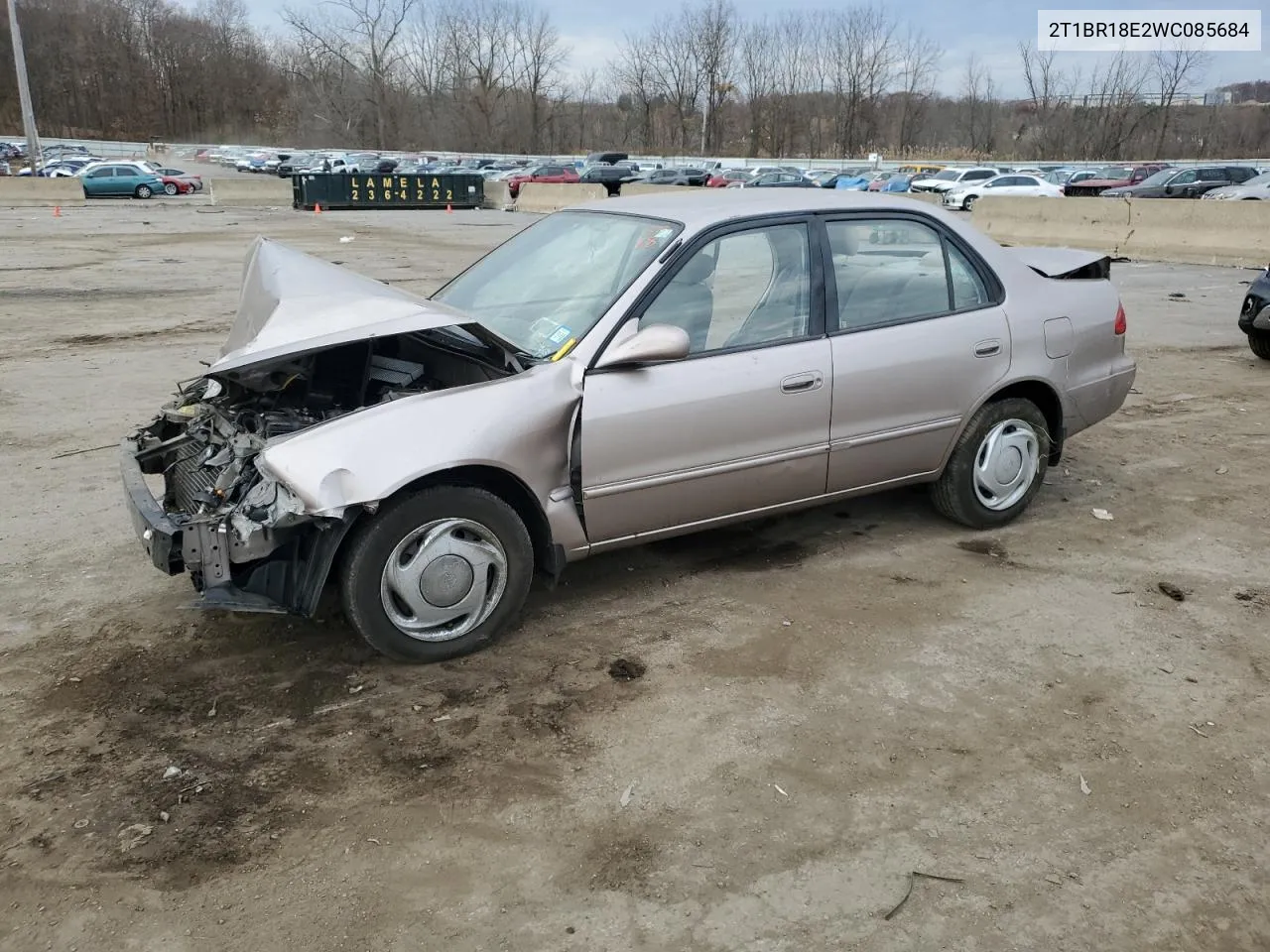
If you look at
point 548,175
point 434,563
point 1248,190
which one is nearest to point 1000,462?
point 434,563

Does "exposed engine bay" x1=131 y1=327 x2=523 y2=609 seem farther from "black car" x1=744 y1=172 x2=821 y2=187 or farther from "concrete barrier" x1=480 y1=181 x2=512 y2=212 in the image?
"concrete barrier" x1=480 y1=181 x2=512 y2=212

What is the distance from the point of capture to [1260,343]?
9195mm

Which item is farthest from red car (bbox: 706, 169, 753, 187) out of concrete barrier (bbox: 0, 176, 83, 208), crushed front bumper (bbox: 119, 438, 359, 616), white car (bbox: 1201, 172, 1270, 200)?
crushed front bumper (bbox: 119, 438, 359, 616)

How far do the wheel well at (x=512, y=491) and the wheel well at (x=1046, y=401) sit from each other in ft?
7.92

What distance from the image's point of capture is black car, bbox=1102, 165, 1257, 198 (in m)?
30.9

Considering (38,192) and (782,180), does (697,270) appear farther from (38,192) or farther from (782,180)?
(782,180)

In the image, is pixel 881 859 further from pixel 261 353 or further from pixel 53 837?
pixel 261 353

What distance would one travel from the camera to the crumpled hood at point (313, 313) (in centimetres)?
358

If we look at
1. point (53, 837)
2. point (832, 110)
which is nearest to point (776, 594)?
point (53, 837)

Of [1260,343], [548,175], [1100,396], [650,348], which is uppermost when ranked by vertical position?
[548,175]

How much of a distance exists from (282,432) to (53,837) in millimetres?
1553

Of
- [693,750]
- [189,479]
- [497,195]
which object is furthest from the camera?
[497,195]

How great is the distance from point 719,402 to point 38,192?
3852 cm

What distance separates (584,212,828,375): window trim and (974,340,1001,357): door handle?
89 cm
